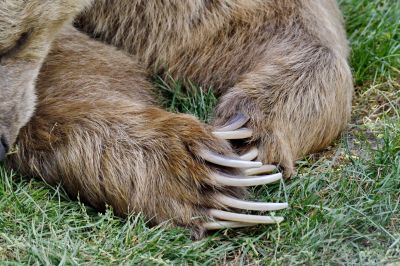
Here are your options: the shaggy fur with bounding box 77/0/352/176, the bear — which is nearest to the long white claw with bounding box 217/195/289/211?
the bear

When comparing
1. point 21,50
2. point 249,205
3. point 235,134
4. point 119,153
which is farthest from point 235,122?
point 21,50

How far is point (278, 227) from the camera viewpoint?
366 centimetres

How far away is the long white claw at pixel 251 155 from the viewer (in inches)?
156

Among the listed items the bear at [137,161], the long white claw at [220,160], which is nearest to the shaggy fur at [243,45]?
the bear at [137,161]

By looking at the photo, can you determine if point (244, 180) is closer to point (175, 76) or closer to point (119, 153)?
point (119, 153)

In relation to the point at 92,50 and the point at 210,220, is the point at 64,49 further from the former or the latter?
the point at 210,220

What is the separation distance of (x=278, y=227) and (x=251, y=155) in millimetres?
444

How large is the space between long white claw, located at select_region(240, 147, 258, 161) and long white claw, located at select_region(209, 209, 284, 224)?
30 centimetres

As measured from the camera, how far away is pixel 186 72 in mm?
4605

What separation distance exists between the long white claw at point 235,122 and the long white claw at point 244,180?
265 millimetres

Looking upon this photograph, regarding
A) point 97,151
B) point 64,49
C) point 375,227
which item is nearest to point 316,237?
point 375,227

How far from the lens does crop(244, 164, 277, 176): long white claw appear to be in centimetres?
393

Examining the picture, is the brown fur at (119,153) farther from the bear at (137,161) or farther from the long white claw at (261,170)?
the long white claw at (261,170)

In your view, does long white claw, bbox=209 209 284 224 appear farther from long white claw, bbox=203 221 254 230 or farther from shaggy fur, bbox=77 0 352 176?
shaggy fur, bbox=77 0 352 176
